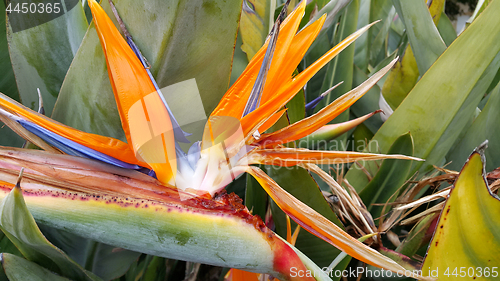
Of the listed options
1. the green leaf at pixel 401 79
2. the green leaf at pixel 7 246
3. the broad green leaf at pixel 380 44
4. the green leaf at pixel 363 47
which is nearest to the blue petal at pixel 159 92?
the green leaf at pixel 7 246

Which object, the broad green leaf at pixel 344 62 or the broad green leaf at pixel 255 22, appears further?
the broad green leaf at pixel 344 62

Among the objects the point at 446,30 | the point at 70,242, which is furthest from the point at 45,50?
the point at 446,30

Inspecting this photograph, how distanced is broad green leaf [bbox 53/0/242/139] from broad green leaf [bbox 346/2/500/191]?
0.88ft

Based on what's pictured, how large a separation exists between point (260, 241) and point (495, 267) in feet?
0.55

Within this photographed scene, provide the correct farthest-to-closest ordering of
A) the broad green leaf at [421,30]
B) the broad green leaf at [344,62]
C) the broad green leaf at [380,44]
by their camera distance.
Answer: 1. the broad green leaf at [380,44]
2. the broad green leaf at [344,62]
3. the broad green leaf at [421,30]

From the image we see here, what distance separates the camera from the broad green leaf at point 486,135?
44cm

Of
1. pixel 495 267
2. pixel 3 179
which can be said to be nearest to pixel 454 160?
pixel 495 267

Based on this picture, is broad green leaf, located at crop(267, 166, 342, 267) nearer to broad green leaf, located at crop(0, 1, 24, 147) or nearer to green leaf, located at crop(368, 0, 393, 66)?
broad green leaf, located at crop(0, 1, 24, 147)

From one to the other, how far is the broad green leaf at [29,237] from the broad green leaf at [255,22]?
1.08ft

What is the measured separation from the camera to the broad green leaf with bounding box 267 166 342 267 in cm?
32

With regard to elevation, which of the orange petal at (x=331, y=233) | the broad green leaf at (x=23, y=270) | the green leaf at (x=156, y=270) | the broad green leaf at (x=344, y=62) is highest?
the broad green leaf at (x=344, y=62)

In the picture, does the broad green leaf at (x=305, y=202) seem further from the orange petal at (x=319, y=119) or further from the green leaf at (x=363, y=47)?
the green leaf at (x=363, y=47)

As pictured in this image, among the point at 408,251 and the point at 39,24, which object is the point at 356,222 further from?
the point at 39,24

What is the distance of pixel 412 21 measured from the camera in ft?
1.43
